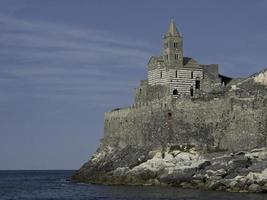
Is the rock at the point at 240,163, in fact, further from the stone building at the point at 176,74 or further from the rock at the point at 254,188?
the stone building at the point at 176,74

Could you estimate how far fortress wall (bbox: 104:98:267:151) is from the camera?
229 ft

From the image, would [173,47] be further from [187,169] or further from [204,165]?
[204,165]

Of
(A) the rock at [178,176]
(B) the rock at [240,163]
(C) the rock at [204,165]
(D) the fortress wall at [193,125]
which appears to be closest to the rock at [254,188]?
(B) the rock at [240,163]

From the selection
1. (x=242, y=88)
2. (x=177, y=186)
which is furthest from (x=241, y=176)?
(x=242, y=88)

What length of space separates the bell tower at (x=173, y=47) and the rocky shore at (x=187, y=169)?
477 inches

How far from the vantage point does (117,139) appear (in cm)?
9206

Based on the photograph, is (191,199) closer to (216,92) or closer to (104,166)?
(216,92)

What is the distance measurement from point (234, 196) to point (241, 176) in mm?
4580

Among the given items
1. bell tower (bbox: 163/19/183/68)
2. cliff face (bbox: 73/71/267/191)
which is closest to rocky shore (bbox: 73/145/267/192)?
cliff face (bbox: 73/71/267/191)

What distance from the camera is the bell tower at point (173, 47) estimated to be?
87.3 meters

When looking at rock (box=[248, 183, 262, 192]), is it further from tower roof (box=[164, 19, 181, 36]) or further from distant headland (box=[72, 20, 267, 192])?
tower roof (box=[164, 19, 181, 36])

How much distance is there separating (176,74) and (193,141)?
1351cm

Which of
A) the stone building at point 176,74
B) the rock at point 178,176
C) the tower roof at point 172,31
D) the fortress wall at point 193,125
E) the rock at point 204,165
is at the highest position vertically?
the tower roof at point 172,31

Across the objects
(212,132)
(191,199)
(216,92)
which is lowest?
(191,199)
